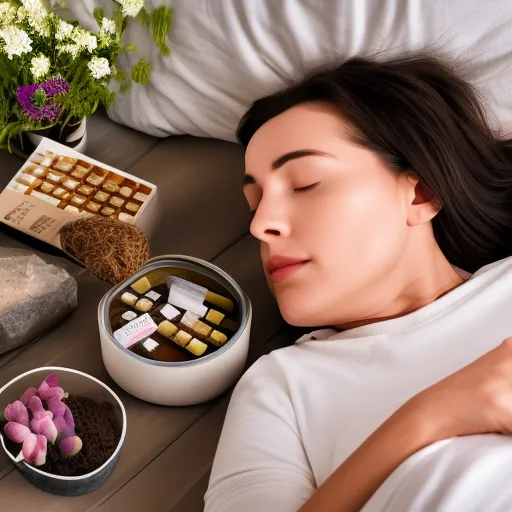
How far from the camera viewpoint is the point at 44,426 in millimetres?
896

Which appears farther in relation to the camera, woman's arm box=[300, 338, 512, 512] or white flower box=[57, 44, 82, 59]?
white flower box=[57, 44, 82, 59]

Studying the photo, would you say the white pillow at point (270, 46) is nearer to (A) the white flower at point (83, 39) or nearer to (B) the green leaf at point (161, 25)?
(B) the green leaf at point (161, 25)

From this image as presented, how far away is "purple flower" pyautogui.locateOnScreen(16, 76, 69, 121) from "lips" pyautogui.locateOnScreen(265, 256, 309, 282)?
0.45 m

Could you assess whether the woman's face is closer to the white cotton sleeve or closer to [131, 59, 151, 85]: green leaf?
the white cotton sleeve

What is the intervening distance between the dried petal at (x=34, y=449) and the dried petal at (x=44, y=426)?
1cm

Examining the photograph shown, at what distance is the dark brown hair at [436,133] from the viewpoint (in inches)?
40.0

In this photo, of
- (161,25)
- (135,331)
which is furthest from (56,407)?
(161,25)

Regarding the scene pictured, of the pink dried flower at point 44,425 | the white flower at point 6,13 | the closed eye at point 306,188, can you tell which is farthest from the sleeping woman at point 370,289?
the white flower at point 6,13

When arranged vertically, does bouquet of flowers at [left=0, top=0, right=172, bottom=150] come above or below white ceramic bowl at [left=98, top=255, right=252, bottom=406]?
above

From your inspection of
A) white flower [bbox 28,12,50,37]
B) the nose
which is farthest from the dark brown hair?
white flower [bbox 28,12,50,37]

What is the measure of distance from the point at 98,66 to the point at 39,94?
110 mm

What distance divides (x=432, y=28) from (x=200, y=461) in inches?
30.6

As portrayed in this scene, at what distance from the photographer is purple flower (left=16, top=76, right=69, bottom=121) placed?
111 centimetres

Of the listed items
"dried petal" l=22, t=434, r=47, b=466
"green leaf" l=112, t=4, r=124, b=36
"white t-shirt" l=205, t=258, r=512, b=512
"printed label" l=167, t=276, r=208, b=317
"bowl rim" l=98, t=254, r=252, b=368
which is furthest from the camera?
"green leaf" l=112, t=4, r=124, b=36
